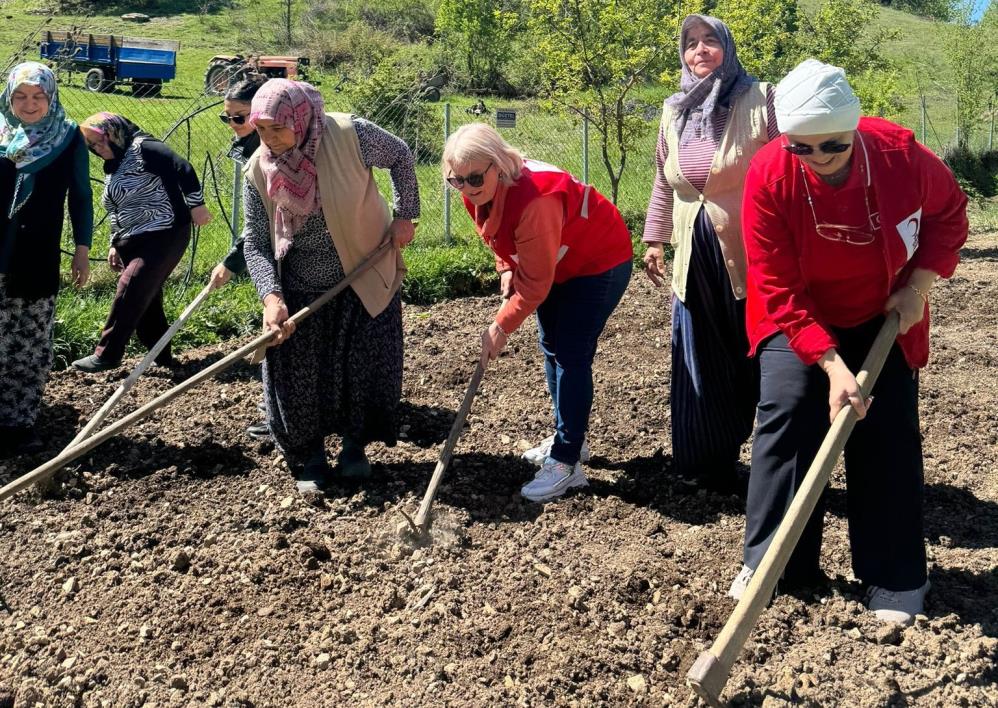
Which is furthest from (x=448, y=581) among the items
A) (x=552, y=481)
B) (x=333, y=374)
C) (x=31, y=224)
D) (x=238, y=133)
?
(x=238, y=133)

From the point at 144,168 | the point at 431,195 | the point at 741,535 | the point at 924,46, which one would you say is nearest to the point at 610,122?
the point at 431,195

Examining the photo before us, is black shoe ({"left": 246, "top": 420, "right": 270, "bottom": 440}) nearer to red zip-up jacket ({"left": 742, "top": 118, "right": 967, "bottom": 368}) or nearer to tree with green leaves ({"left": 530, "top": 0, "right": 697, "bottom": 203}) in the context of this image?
red zip-up jacket ({"left": 742, "top": 118, "right": 967, "bottom": 368})

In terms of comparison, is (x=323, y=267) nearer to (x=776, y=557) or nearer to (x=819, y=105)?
(x=819, y=105)

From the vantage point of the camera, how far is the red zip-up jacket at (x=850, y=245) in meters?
2.56

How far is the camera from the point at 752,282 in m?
2.79

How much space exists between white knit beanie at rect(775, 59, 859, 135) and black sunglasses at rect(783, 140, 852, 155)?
36 millimetres

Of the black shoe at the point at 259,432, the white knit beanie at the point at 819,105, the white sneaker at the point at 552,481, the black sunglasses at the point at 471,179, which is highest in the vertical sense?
the white knit beanie at the point at 819,105

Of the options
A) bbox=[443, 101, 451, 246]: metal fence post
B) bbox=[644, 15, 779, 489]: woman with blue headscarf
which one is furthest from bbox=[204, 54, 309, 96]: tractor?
bbox=[644, 15, 779, 489]: woman with blue headscarf

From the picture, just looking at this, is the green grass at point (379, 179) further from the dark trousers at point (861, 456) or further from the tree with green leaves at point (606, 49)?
the dark trousers at point (861, 456)

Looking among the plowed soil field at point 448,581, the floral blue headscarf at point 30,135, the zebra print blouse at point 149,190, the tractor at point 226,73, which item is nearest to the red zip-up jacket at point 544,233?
the plowed soil field at point 448,581

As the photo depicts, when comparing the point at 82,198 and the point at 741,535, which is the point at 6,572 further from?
the point at 741,535

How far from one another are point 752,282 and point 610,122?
872 cm

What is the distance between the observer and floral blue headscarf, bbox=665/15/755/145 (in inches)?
129

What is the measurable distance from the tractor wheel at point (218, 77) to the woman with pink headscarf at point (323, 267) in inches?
146
